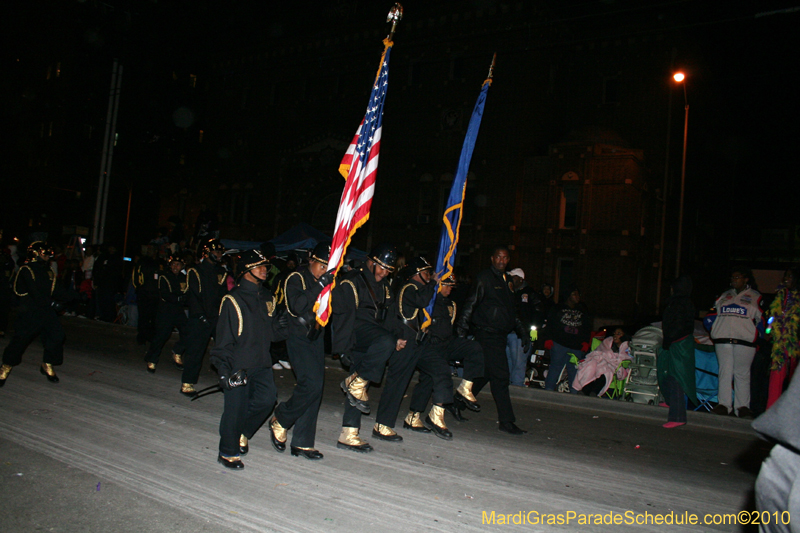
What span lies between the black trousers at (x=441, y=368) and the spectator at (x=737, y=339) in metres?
4.32

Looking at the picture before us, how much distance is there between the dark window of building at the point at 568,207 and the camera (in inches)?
957

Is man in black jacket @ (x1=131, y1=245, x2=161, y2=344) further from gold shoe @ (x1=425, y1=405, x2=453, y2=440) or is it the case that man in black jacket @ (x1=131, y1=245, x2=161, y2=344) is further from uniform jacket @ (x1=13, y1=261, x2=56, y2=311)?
gold shoe @ (x1=425, y1=405, x2=453, y2=440)

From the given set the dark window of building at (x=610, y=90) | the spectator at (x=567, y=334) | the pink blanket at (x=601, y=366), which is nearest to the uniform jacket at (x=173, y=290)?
the spectator at (x=567, y=334)

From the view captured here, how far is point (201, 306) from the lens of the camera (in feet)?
28.6

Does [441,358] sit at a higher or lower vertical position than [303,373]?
higher

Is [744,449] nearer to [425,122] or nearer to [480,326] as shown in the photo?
[480,326]

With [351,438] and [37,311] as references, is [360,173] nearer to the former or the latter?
[351,438]

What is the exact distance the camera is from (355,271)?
6219mm

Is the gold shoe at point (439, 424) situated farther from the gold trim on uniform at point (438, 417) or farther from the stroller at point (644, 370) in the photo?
the stroller at point (644, 370)

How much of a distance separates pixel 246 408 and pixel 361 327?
1.58 m

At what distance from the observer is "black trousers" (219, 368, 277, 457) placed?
4.91m

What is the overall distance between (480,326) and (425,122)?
21.4 m

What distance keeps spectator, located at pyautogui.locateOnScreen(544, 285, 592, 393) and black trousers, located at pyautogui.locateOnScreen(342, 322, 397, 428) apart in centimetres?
477

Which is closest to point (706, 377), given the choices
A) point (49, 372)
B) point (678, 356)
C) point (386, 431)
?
point (678, 356)
